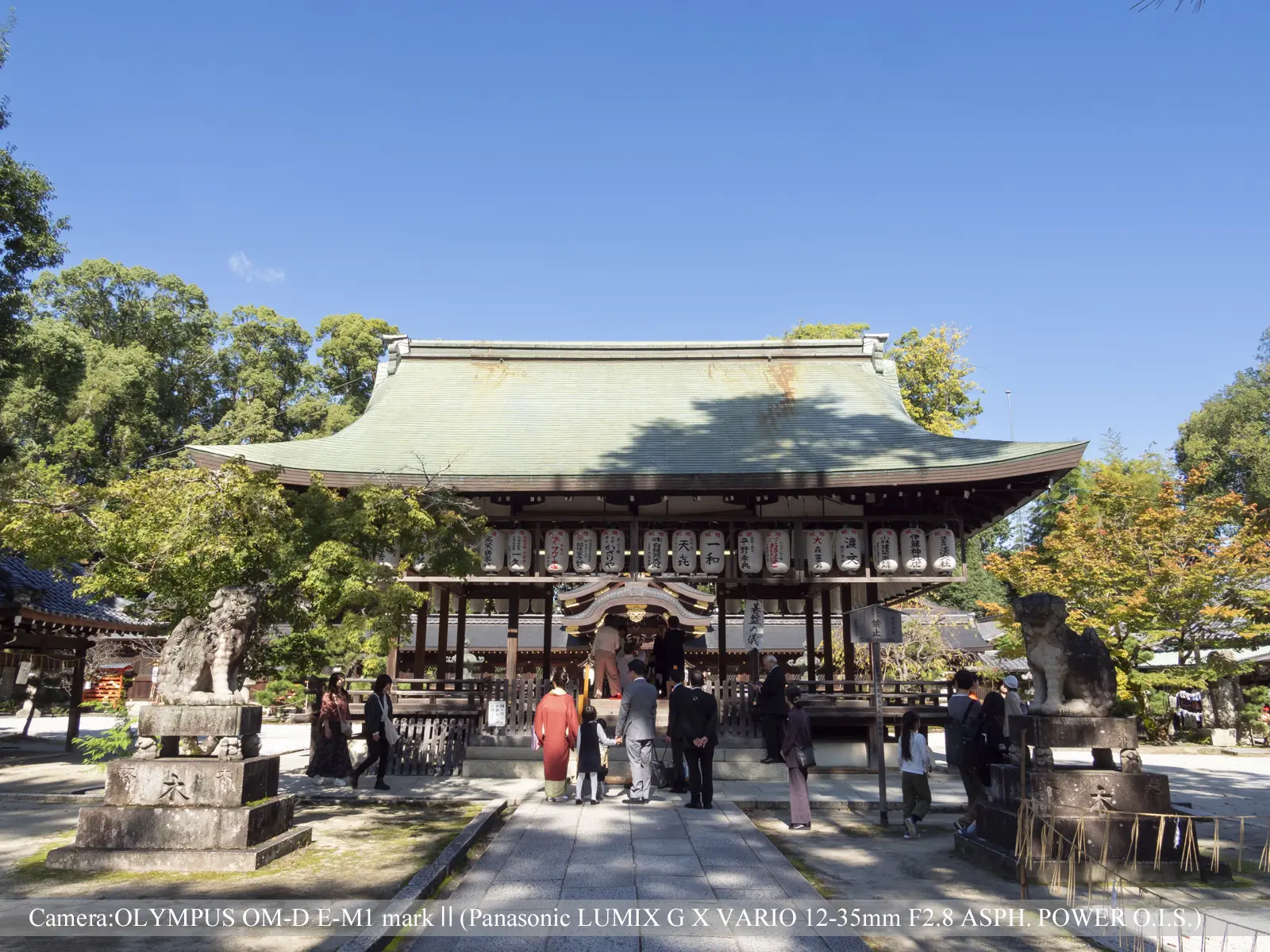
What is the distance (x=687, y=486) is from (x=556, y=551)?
3.02 meters

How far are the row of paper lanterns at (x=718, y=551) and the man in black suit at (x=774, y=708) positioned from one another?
2847mm

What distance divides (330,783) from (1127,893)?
34.8 feet

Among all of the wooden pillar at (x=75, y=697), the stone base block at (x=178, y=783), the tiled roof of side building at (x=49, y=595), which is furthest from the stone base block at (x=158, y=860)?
the wooden pillar at (x=75, y=697)

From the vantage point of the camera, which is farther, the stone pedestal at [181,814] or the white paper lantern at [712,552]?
the white paper lantern at [712,552]

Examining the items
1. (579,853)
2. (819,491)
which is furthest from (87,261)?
(579,853)

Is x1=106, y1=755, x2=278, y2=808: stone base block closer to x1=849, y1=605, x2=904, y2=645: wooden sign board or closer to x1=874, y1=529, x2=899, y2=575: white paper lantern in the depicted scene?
x1=849, y1=605, x2=904, y2=645: wooden sign board

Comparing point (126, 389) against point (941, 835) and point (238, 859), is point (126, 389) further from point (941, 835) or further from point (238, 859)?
point (941, 835)

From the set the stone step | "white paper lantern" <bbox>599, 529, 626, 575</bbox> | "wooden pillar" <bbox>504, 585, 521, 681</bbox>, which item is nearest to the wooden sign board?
the stone step

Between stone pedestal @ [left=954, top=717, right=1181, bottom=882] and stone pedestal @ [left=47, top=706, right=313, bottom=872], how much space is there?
21.9 feet

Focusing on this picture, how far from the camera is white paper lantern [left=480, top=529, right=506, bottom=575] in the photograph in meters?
15.4

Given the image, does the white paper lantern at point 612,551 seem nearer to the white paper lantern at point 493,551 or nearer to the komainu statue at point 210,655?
the white paper lantern at point 493,551

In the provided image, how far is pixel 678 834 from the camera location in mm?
8406

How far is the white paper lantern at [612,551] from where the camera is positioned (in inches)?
610

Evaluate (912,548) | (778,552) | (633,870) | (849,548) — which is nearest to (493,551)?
(778,552)
